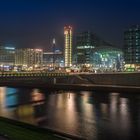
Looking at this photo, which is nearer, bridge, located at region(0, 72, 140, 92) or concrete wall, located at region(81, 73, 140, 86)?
bridge, located at region(0, 72, 140, 92)

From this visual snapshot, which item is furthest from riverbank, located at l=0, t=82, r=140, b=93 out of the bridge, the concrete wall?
the concrete wall

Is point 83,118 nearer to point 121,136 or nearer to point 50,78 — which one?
point 121,136

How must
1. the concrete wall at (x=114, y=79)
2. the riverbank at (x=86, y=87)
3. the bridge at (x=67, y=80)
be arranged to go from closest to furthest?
the riverbank at (x=86, y=87) < the bridge at (x=67, y=80) < the concrete wall at (x=114, y=79)

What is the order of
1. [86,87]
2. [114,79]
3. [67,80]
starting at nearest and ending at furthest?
[86,87], [67,80], [114,79]

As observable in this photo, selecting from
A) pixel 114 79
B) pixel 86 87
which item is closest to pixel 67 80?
pixel 114 79

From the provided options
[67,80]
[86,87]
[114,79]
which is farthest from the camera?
[114,79]

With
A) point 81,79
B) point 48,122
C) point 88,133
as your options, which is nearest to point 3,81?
point 81,79

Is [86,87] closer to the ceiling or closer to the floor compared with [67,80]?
closer to the floor

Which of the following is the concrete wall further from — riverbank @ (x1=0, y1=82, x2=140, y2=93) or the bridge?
riverbank @ (x1=0, y1=82, x2=140, y2=93)

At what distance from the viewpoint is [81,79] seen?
93.1m

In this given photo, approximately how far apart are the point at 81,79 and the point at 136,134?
70548mm

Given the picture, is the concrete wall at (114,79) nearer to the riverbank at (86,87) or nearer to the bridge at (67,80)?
the bridge at (67,80)

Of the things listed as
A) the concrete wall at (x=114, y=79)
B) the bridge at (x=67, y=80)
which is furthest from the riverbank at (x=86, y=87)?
the concrete wall at (x=114, y=79)

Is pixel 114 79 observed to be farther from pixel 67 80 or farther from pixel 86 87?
pixel 86 87
